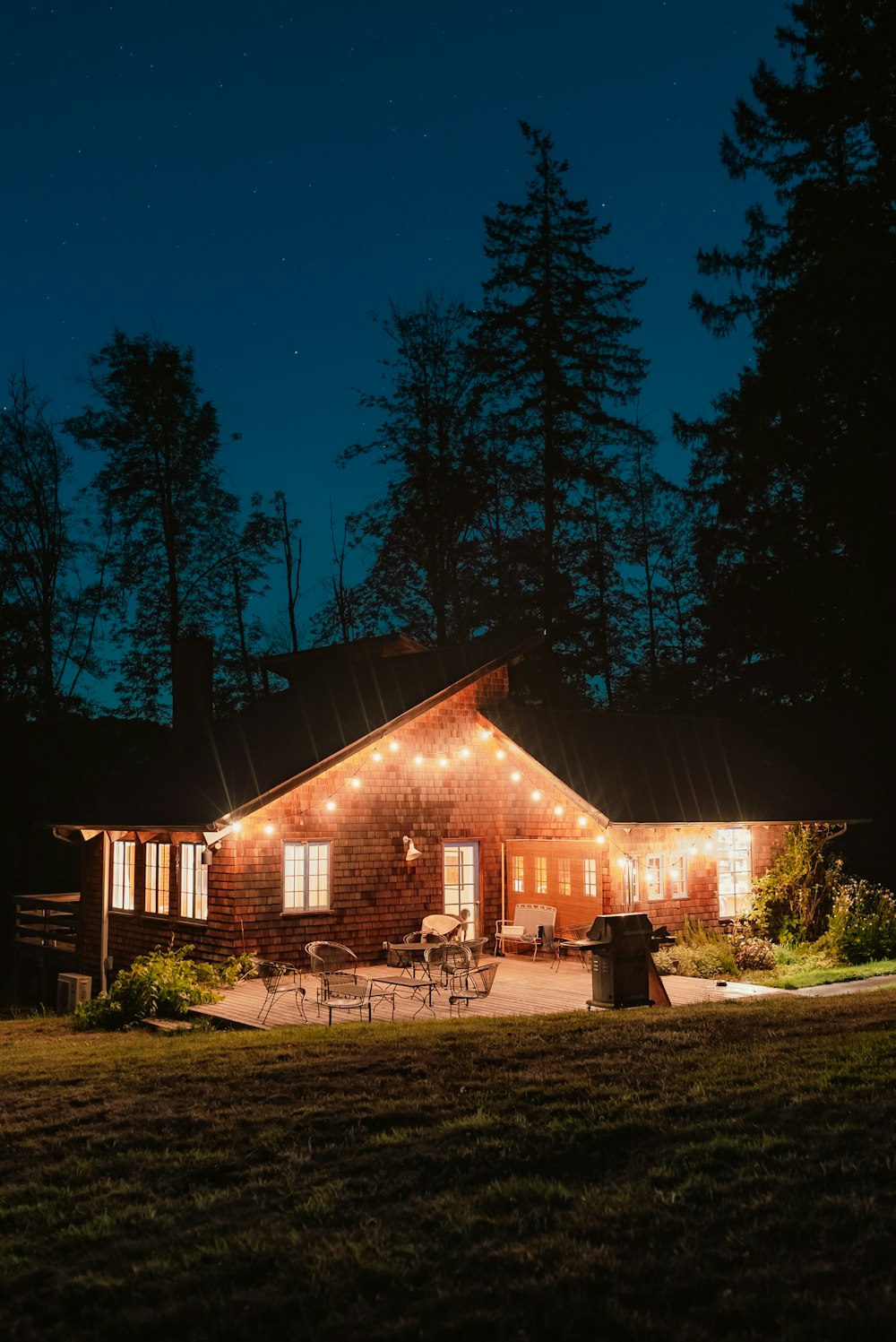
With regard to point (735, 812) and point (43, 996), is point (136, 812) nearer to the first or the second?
point (43, 996)

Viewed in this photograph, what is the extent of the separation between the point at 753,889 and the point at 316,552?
68.1 feet

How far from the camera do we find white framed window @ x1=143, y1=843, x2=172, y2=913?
17.1 meters

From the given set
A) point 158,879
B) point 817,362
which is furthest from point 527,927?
point 817,362

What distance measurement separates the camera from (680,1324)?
3.91 metres

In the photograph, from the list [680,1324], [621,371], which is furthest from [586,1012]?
[621,371]

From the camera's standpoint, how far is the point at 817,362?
23.7 metres

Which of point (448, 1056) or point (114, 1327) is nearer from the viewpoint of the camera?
point (114, 1327)

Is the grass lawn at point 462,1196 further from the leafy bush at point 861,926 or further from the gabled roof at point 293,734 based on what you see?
the leafy bush at point 861,926

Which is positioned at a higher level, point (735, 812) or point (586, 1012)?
point (735, 812)

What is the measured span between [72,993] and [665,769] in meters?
9.85

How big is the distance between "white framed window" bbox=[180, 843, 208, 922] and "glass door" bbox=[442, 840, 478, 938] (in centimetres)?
370

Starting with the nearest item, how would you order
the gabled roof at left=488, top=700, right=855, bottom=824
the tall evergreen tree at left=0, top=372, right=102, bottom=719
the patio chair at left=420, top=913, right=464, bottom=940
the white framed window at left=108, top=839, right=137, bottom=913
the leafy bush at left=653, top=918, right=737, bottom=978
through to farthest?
1. the leafy bush at left=653, top=918, right=737, bottom=978
2. the patio chair at left=420, top=913, right=464, bottom=940
3. the gabled roof at left=488, top=700, right=855, bottom=824
4. the white framed window at left=108, top=839, right=137, bottom=913
5. the tall evergreen tree at left=0, top=372, right=102, bottom=719

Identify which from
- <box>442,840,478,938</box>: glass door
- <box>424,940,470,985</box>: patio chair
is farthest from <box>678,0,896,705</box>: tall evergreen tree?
<box>424,940,470,985</box>: patio chair

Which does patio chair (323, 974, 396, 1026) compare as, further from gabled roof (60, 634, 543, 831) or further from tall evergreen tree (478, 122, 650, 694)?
tall evergreen tree (478, 122, 650, 694)
